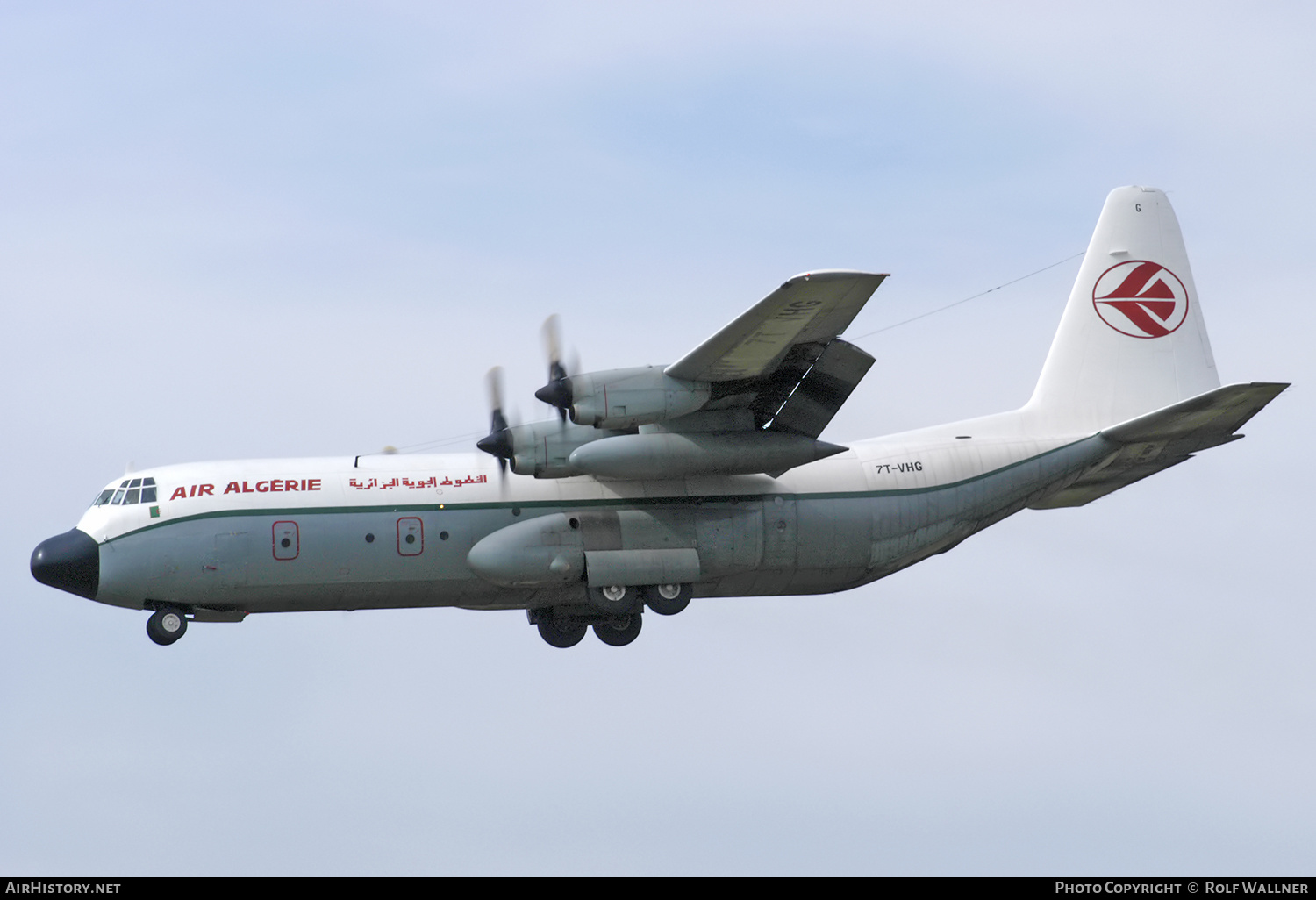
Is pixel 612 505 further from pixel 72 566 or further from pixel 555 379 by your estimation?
pixel 72 566

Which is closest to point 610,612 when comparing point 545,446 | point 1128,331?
point 545,446

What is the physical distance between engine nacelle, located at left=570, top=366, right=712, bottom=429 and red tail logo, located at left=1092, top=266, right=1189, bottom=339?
791 cm

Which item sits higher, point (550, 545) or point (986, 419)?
point (986, 419)

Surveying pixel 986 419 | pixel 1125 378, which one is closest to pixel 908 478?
pixel 986 419

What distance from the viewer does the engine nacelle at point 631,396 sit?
20578 mm

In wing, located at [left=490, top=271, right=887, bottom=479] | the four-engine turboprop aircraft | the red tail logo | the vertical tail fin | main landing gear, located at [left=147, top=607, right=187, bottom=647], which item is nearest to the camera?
wing, located at [left=490, top=271, right=887, bottom=479]

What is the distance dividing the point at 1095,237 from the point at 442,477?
35.2 ft

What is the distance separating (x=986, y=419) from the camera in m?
24.5

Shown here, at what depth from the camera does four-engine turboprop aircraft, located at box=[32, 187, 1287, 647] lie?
70.1ft

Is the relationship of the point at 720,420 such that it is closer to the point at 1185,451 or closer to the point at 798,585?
the point at 798,585

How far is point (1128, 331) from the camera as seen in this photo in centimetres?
2536

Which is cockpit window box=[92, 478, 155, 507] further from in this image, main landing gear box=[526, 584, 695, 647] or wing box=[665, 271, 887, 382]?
wing box=[665, 271, 887, 382]

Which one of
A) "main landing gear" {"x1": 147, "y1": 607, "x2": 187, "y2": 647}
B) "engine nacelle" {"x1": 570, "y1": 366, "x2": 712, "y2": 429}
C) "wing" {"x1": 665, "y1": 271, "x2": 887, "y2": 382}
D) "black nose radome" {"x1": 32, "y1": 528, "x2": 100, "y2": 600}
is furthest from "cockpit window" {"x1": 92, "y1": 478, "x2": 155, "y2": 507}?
"wing" {"x1": 665, "y1": 271, "x2": 887, "y2": 382}

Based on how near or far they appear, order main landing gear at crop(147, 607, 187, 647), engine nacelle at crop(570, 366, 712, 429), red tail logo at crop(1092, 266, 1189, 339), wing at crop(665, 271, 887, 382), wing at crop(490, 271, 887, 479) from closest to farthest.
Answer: wing at crop(665, 271, 887, 382)
wing at crop(490, 271, 887, 479)
engine nacelle at crop(570, 366, 712, 429)
main landing gear at crop(147, 607, 187, 647)
red tail logo at crop(1092, 266, 1189, 339)
